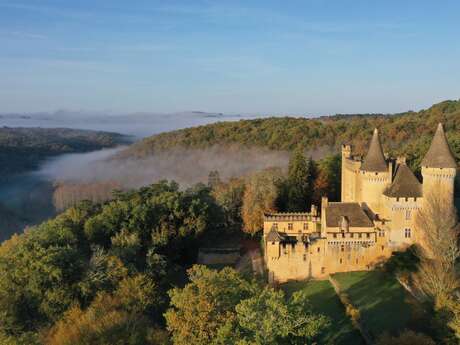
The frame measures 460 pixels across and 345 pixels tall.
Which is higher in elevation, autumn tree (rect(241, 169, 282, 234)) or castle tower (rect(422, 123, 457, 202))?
castle tower (rect(422, 123, 457, 202))

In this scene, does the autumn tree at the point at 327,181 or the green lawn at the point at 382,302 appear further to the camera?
the autumn tree at the point at 327,181

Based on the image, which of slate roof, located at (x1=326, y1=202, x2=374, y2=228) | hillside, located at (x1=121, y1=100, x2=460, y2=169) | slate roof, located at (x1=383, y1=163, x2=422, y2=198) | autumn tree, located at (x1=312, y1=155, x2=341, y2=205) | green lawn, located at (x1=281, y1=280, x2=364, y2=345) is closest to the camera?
green lawn, located at (x1=281, y1=280, x2=364, y2=345)

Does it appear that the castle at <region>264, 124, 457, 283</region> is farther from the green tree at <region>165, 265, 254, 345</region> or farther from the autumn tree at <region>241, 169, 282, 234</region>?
the autumn tree at <region>241, 169, 282, 234</region>

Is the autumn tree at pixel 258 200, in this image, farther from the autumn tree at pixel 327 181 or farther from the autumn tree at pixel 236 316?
the autumn tree at pixel 236 316

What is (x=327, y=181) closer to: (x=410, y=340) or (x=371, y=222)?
(x=371, y=222)

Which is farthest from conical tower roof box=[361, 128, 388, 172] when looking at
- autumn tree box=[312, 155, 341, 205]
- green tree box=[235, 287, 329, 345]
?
green tree box=[235, 287, 329, 345]

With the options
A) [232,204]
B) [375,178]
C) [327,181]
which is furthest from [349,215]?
[232,204]

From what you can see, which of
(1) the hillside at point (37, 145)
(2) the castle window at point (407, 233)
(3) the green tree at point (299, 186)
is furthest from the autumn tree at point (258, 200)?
(1) the hillside at point (37, 145)
